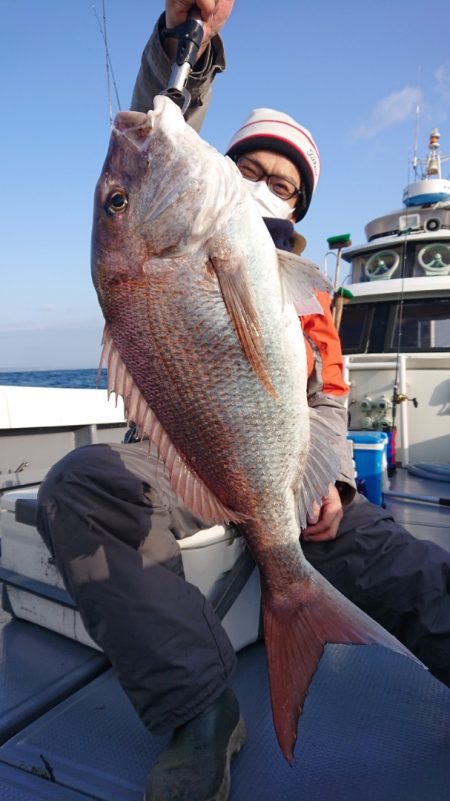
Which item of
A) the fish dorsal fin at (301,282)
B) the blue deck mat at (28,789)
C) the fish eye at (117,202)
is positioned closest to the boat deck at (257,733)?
the blue deck mat at (28,789)

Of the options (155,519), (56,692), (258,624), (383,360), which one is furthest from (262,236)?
(383,360)

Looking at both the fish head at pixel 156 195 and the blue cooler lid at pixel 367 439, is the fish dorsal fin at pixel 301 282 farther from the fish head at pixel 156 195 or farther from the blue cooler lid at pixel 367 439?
the blue cooler lid at pixel 367 439

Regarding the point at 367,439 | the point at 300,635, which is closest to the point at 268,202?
the point at 300,635

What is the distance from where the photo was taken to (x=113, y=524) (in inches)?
63.5

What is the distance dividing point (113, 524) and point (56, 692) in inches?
31.4

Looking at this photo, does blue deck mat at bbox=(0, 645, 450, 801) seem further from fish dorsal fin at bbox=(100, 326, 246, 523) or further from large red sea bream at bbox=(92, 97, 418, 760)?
fish dorsal fin at bbox=(100, 326, 246, 523)

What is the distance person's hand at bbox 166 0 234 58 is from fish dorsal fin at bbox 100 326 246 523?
117cm

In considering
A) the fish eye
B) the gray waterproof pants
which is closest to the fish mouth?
the fish eye

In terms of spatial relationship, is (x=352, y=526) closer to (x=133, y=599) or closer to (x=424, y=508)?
(x=133, y=599)

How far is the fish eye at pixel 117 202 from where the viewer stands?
1488 millimetres

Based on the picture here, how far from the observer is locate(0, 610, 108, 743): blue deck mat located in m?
1.82

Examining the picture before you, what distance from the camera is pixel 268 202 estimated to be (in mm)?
2172

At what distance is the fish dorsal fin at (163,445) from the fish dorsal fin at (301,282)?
509 millimetres

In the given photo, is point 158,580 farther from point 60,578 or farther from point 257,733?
point 60,578
